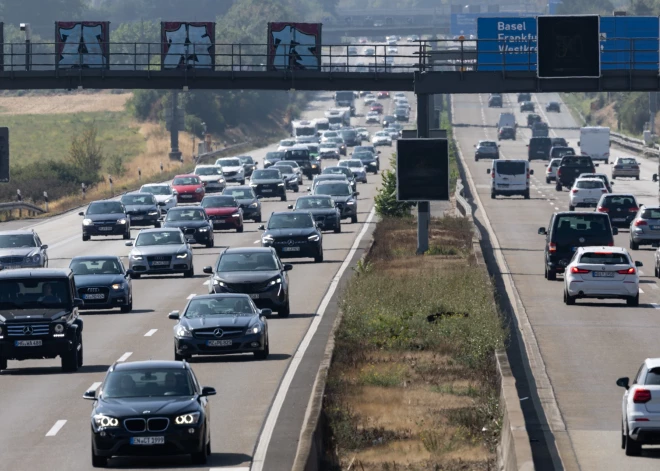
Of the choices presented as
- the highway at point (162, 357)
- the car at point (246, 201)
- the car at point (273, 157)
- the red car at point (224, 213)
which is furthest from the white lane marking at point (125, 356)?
the car at point (273, 157)

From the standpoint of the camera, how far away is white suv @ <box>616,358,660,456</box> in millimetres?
16484

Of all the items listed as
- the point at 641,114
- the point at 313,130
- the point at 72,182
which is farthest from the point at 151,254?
the point at 641,114

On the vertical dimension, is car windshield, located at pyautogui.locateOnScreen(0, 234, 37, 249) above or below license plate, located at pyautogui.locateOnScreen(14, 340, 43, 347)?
above

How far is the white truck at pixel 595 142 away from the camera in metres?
108

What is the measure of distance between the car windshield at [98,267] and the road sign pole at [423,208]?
13613mm

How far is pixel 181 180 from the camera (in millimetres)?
74688

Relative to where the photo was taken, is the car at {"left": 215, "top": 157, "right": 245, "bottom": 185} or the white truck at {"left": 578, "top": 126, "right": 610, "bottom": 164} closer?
the car at {"left": 215, "top": 157, "right": 245, "bottom": 185}

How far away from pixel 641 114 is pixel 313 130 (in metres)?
43.2

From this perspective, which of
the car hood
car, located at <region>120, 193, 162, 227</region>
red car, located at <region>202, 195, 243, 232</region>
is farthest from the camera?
car, located at <region>120, 193, 162, 227</region>

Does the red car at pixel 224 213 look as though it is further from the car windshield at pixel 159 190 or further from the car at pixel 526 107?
the car at pixel 526 107

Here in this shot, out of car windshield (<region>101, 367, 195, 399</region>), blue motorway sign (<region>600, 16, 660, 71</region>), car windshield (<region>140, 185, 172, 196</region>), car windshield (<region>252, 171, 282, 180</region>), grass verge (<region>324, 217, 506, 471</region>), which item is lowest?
grass verge (<region>324, 217, 506, 471</region>)

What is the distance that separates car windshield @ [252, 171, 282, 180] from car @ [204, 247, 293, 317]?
43400 millimetres

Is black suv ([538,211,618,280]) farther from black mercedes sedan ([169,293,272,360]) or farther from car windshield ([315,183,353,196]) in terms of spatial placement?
car windshield ([315,183,353,196])

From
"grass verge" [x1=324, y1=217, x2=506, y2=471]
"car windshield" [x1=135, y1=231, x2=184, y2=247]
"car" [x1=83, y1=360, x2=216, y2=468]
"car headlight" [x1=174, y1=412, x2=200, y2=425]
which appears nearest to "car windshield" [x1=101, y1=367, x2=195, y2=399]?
"car" [x1=83, y1=360, x2=216, y2=468]
